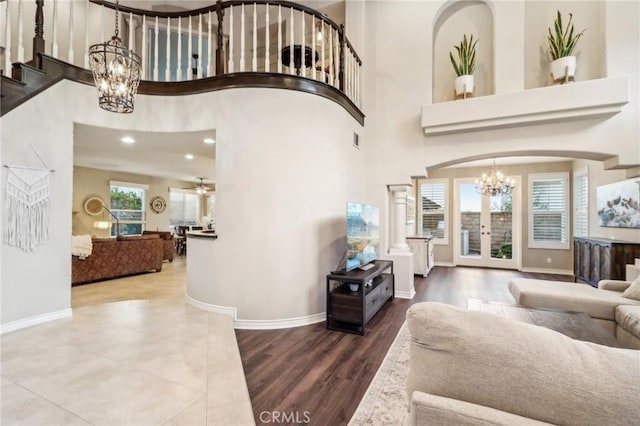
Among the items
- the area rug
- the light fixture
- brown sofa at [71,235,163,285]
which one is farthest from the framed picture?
the light fixture

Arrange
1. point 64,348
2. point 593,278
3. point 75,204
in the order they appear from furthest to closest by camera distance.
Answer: point 75,204, point 593,278, point 64,348

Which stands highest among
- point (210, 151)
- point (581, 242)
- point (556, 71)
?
point (556, 71)

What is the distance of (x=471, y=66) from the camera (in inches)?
172

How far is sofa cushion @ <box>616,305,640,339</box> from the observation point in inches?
90.3

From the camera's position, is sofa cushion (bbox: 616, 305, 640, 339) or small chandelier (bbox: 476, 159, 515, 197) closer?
sofa cushion (bbox: 616, 305, 640, 339)

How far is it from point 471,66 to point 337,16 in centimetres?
284

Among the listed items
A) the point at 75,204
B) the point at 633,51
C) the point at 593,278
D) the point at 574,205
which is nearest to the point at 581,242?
the point at 593,278

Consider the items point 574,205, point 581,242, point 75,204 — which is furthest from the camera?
point 75,204

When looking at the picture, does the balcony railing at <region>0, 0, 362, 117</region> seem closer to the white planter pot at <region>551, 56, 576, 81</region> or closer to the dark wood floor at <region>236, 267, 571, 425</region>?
the white planter pot at <region>551, 56, 576, 81</region>

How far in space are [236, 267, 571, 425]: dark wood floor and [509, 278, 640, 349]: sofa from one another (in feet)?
4.70

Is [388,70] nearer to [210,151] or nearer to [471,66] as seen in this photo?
[471,66]

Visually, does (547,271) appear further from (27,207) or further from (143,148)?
(27,207)

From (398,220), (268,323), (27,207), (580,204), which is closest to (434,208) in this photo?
(580,204)

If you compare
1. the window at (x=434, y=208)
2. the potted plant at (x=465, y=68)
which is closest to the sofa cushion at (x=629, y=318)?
the potted plant at (x=465, y=68)
